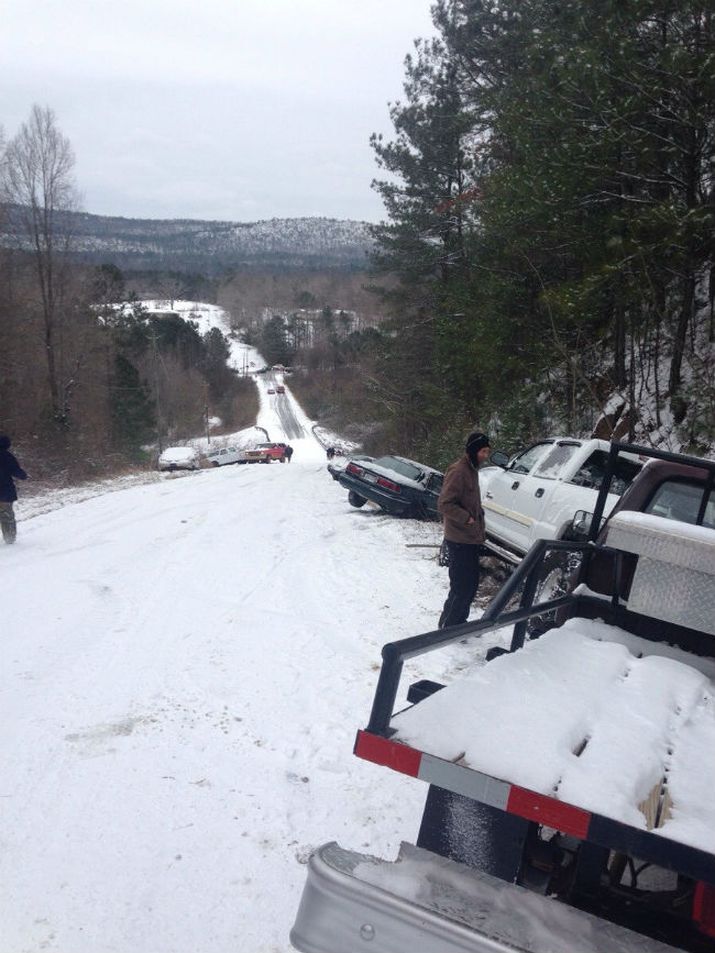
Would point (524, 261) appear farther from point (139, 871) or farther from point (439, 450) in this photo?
point (139, 871)

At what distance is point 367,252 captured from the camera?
2734 centimetres

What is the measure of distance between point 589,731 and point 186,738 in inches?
110

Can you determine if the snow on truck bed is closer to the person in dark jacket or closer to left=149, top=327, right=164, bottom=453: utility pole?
the person in dark jacket

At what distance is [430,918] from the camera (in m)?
1.92

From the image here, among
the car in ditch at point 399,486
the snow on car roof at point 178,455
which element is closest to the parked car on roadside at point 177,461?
the snow on car roof at point 178,455

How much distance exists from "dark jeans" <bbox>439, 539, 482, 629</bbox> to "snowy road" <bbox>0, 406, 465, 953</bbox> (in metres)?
0.51

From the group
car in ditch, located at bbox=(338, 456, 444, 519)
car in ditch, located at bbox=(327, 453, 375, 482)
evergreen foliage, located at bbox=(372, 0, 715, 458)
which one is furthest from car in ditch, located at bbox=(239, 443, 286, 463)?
car in ditch, located at bbox=(338, 456, 444, 519)

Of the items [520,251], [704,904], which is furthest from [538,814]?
[520,251]

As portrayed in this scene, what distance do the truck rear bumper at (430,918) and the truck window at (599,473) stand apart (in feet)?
20.6

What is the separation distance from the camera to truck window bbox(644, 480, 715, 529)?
4938 millimetres

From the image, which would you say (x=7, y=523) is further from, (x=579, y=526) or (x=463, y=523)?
(x=579, y=526)

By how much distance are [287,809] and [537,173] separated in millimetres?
10073

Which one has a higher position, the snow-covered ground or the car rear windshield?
the snow-covered ground

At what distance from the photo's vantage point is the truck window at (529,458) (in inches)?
361
